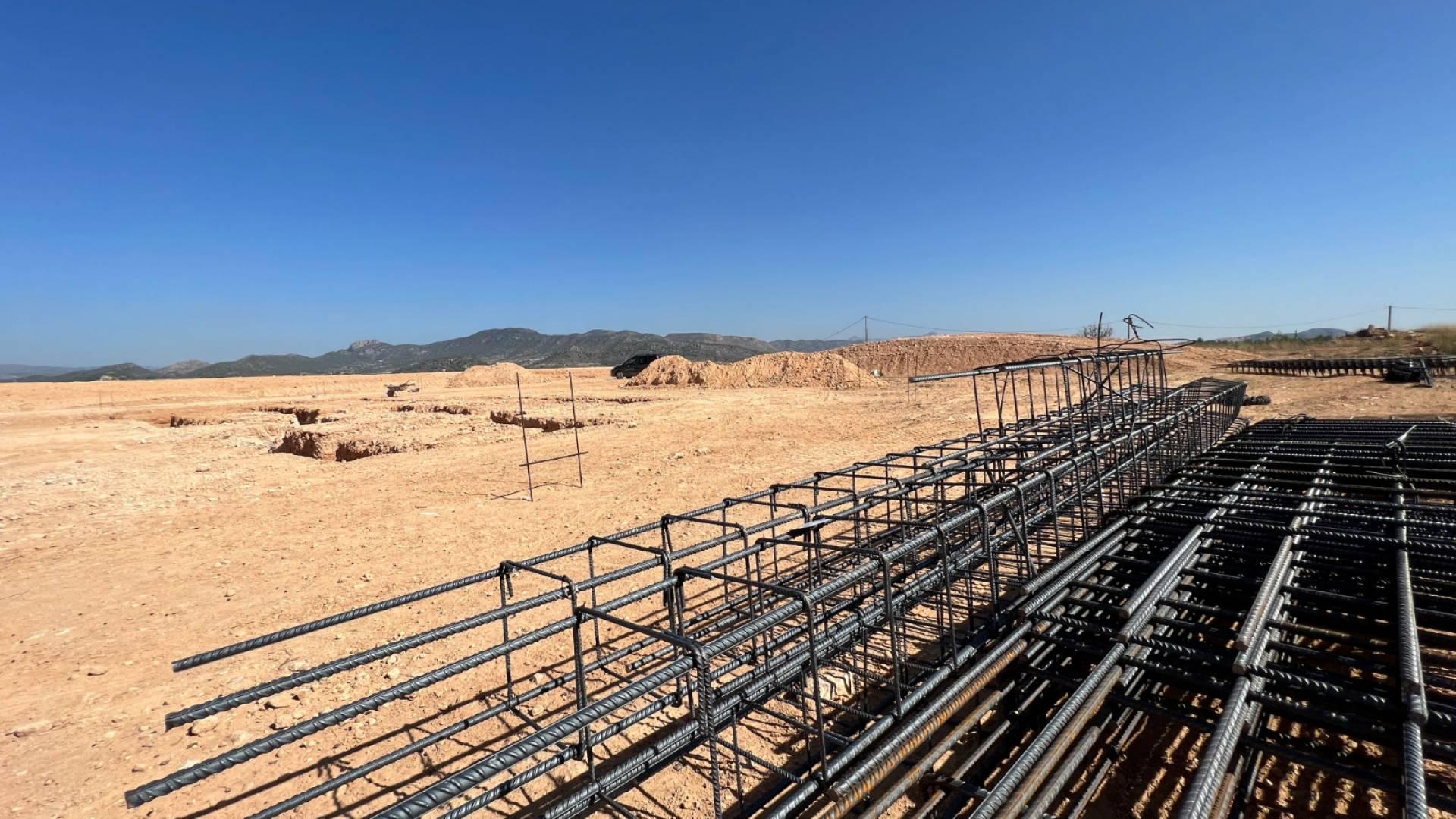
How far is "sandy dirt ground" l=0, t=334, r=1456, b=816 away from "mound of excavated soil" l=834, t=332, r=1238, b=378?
15.3 metres

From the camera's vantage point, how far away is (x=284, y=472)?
15.3 m

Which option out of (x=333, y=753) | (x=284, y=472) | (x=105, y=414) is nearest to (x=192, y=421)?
(x=105, y=414)

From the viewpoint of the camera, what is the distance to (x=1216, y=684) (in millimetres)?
3355

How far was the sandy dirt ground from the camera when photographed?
473cm

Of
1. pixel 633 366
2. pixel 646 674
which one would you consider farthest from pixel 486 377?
pixel 646 674

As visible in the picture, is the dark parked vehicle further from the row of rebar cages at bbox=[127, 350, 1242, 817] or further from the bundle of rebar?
the row of rebar cages at bbox=[127, 350, 1242, 817]

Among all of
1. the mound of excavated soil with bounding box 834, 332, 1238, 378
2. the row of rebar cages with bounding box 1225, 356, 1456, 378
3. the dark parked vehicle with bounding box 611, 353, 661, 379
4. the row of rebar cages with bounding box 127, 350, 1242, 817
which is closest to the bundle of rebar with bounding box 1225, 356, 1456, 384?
the row of rebar cages with bounding box 1225, 356, 1456, 378

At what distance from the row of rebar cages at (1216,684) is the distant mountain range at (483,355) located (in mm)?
68734

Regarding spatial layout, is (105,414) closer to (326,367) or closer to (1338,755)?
(1338,755)

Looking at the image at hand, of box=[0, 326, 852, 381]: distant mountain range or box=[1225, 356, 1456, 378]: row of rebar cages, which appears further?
box=[0, 326, 852, 381]: distant mountain range

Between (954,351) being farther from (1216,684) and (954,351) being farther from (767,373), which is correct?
(1216,684)

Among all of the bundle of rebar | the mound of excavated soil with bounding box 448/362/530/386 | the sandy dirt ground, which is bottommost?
the sandy dirt ground

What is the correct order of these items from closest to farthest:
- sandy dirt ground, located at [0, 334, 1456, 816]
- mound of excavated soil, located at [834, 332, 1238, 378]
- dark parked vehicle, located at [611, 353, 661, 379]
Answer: sandy dirt ground, located at [0, 334, 1456, 816] → mound of excavated soil, located at [834, 332, 1238, 378] → dark parked vehicle, located at [611, 353, 661, 379]

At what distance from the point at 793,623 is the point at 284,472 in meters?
15.4
